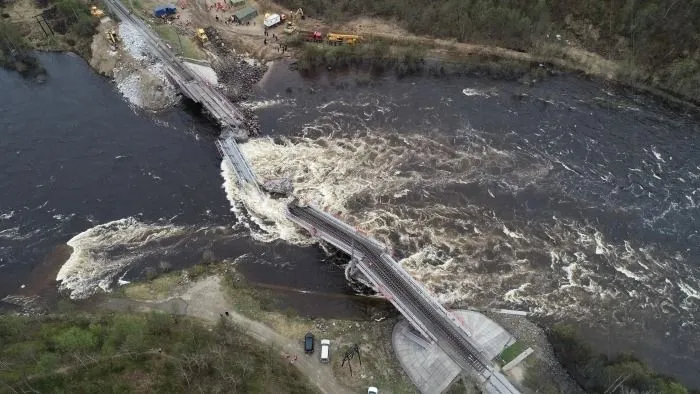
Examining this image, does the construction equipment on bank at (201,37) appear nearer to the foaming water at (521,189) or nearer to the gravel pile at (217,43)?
the gravel pile at (217,43)

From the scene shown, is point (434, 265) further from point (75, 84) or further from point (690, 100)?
point (75, 84)

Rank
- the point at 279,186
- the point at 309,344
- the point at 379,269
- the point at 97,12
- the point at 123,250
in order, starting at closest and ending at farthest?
the point at 309,344 → the point at 379,269 → the point at 123,250 → the point at 279,186 → the point at 97,12

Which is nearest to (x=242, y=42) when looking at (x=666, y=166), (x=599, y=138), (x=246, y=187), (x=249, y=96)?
(x=249, y=96)

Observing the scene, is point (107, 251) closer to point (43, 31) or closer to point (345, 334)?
point (345, 334)

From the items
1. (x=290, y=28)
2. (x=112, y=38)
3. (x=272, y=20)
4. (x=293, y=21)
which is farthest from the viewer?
(x=293, y=21)

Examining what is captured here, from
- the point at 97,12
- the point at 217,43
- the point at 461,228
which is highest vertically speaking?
the point at 97,12

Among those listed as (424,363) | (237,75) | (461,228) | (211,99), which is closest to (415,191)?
(461,228)

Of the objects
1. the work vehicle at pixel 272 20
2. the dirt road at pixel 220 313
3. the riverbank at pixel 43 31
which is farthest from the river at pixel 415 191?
the work vehicle at pixel 272 20
